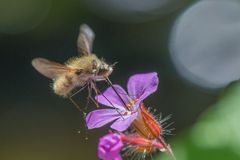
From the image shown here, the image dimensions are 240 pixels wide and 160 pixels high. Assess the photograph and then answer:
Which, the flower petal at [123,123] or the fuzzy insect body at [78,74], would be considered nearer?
the flower petal at [123,123]

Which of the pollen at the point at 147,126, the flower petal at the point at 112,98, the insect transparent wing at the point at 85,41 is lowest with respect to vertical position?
the pollen at the point at 147,126

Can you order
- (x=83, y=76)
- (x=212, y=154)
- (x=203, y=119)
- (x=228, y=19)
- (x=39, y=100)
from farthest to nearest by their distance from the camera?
1. (x=39, y=100)
2. (x=228, y=19)
3. (x=203, y=119)
4. (x=212, y=154)
5. (x=83, y=76)

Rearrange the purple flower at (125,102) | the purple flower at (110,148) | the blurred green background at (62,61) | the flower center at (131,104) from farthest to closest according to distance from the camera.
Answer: the blurred green background at (62,61), the flower center at (131,104), the purple flower at (125,102), the purple flower at (110,148)

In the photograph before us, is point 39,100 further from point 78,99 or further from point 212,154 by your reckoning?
point 212,154

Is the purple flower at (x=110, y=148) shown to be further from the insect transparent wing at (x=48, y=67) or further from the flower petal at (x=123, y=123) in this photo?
the insect transparent wing at (x=48, y=67)

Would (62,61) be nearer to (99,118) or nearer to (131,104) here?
(131,104)

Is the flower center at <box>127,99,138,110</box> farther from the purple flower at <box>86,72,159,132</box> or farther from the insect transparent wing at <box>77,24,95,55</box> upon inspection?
the insect transparent wing at <box>77,24,95,55</box>

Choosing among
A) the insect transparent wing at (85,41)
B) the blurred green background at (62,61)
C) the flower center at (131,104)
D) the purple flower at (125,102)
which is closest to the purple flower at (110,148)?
the purple flower at (125,102)

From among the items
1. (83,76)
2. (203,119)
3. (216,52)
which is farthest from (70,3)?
(83,76)
